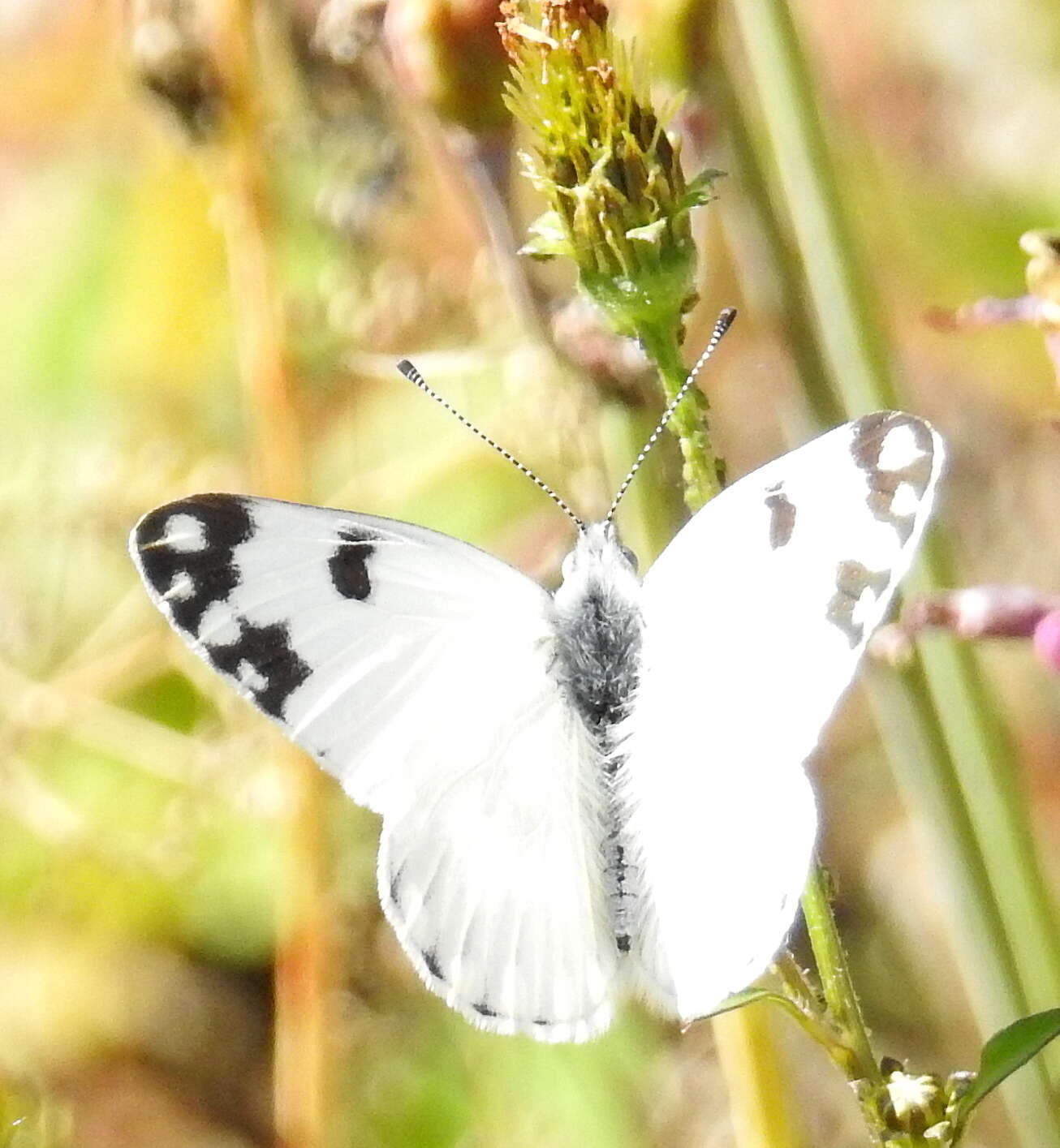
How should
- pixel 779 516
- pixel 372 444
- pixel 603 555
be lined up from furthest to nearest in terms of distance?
1. pixel 372 444
2. pixel 603 555
3. pixel 779 516

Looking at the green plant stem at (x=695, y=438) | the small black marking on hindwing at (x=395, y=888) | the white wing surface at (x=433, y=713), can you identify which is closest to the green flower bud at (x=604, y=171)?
the green plant stem at (x=695, y=438)

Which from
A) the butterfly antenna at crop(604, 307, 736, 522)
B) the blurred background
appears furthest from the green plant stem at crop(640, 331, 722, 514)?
the blurred background

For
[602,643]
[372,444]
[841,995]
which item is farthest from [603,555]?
[372,444]

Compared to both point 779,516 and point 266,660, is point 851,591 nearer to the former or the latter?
point 779,516

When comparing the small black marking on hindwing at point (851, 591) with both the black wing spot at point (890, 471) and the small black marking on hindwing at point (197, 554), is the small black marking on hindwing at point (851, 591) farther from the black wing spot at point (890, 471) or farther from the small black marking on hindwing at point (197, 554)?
the small black marking on hindwing at point (197, 554)

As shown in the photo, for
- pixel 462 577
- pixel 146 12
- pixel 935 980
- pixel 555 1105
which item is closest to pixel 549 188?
pixel 462 577

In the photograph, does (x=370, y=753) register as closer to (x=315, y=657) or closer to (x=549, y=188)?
(x=315, y=657)

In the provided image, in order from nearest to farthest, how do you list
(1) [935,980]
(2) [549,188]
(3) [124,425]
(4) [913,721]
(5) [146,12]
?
1. (2) [549,188]
2. (4) [913,721]
3. (5) [146,12]
4. (1) [935,980]
5. (3) [124,425]
